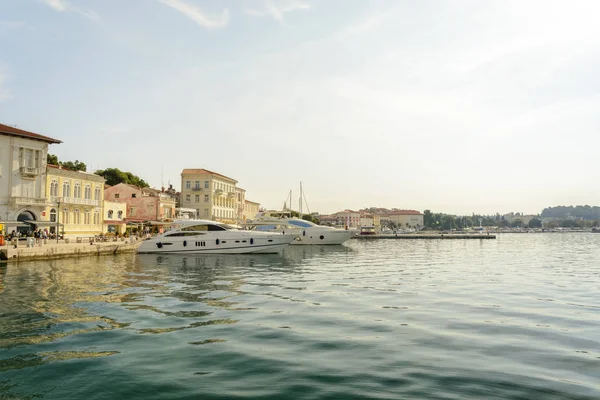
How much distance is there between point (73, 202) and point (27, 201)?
6223 millimetres

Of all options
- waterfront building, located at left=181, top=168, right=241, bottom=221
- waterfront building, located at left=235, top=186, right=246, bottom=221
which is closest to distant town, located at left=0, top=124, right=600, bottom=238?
waterfront building, located at left=181, top=168, right=241, bottom=221

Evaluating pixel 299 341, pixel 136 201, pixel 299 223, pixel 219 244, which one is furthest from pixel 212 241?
pixel 136 201

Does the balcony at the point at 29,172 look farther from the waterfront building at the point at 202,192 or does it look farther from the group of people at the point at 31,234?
the waterfront building at the point at 202,192

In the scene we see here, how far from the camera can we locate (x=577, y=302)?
1487 centimetres

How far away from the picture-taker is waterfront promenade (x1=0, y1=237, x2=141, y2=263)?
2888cm

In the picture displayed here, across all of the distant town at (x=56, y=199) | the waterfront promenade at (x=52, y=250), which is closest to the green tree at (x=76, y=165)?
the distant town at (x=56, y=199)

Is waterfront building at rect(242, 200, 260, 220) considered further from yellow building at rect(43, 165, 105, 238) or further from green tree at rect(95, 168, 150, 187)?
yellow building at rect(43, 165, 105, 238)

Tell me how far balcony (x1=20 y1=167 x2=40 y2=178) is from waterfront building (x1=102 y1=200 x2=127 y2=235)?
40.0ft

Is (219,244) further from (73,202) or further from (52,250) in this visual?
(73,202)

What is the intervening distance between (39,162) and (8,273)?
24.7 meters

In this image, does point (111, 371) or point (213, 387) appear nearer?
point (213, 387)

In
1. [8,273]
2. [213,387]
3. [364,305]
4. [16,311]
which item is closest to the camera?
[213,387]

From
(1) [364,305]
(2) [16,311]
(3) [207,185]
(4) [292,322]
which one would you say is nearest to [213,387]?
(4) [292,322]

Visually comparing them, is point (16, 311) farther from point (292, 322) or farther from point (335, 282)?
point (335, 282)
